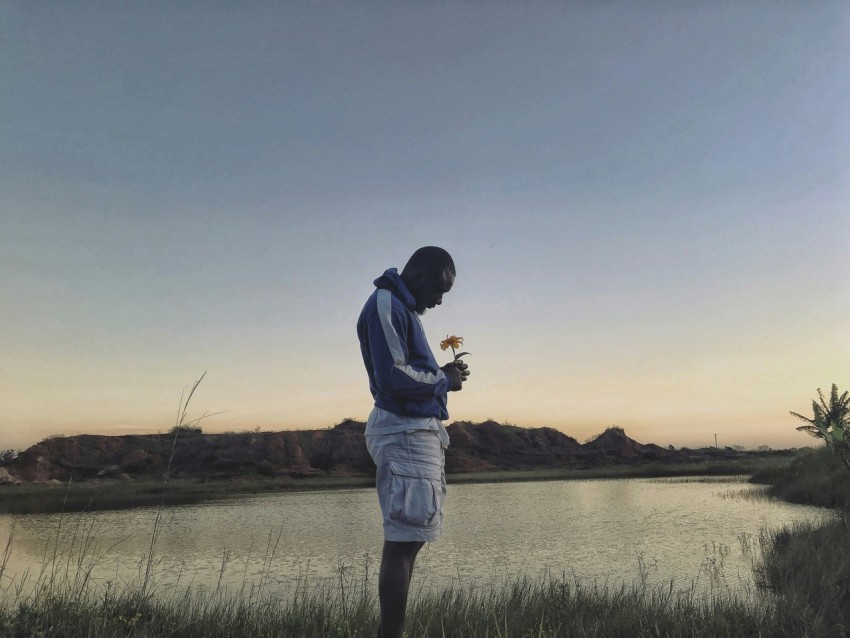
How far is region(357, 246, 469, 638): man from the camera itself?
2383 millimetres

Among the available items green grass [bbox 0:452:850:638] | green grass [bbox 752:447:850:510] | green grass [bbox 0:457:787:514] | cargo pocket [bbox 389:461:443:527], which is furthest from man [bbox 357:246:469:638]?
green grass [bbox 0:457:787:514]

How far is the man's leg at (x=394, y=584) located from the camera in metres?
2.42

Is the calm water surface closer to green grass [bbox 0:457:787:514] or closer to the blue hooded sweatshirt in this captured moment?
the blue hooded sweatshirt

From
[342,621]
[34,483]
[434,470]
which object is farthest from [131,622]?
[34,483]

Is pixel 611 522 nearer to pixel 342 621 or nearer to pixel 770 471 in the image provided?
pixel 342 621

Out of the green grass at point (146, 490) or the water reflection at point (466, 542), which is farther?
the green grass at point (146, 490)

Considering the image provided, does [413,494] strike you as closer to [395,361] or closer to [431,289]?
[395,361]

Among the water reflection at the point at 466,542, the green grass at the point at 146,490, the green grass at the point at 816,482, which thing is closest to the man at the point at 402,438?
the water reflection at the point at 466,542

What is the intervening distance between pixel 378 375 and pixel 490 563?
8.64 m

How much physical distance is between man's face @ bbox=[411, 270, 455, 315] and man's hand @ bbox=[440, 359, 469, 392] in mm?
313

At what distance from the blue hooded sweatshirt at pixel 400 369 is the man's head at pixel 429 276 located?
98 mm

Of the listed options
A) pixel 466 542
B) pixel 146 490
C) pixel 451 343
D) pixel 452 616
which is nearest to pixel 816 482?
pixel 466 542

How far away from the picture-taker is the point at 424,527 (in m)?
2.39

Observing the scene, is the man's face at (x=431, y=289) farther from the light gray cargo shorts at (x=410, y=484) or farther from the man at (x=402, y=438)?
the light gray cargo shorts at (x=410, y=484)
